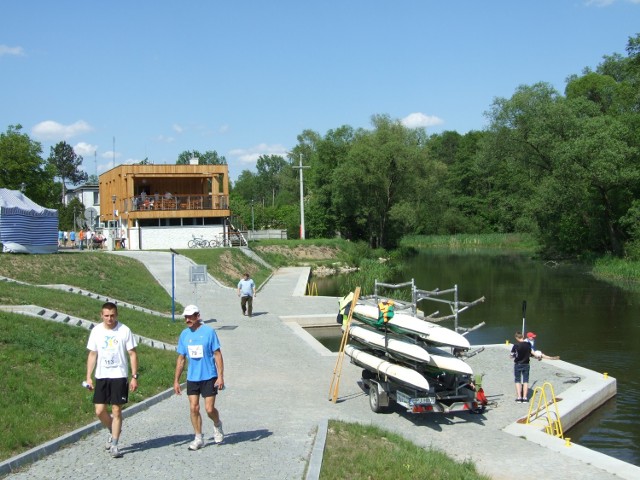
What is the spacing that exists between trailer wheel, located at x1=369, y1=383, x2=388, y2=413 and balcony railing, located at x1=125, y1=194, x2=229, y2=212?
37.1 meters

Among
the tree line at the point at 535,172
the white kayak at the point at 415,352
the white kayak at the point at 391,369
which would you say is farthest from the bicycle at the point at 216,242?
the white kayak at the point at 415,352

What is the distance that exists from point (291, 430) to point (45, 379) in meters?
4.29

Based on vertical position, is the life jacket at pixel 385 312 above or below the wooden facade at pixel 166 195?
below

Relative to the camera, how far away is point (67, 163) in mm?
142250

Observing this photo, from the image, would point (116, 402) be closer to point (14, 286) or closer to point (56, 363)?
point (56, 363)

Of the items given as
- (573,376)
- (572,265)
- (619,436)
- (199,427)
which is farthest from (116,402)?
(572,265)

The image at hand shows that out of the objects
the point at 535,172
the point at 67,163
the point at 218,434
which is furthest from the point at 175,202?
the point at 67,163

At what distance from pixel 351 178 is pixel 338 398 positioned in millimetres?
53925

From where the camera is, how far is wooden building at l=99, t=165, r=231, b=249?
47.3m

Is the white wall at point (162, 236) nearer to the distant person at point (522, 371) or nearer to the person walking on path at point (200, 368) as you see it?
the distant person at point (522, 371)

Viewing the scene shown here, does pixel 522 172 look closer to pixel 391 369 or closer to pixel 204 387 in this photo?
pixel 391 369

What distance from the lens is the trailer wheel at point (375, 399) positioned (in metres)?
12.2

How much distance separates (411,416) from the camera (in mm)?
12406

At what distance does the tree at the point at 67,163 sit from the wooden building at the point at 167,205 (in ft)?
320
